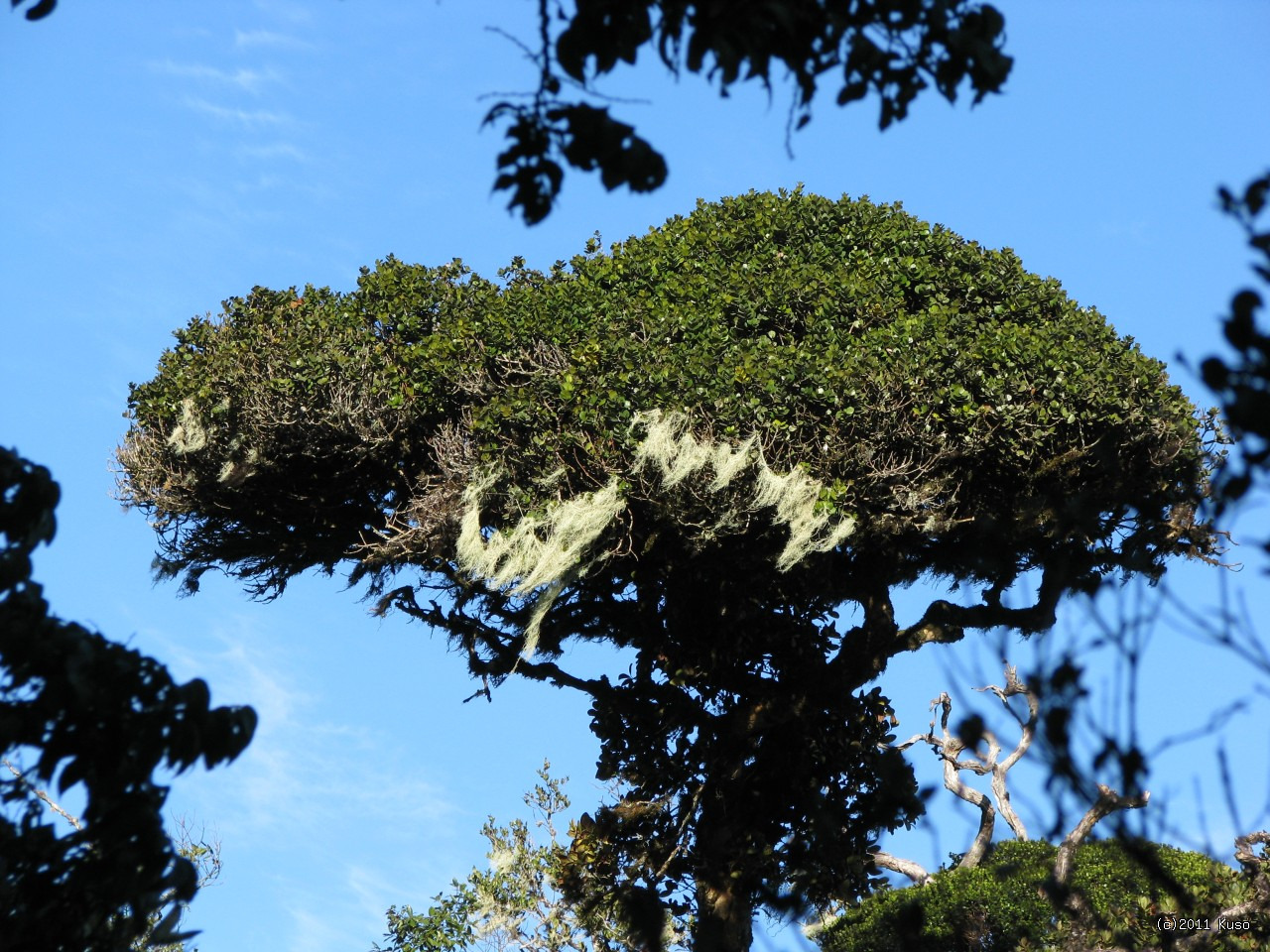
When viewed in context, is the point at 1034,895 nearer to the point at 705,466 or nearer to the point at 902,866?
the point at 902,866

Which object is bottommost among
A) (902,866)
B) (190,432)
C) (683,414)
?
(902,866)

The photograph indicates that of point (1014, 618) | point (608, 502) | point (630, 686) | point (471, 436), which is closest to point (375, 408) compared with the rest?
point (471, 436)

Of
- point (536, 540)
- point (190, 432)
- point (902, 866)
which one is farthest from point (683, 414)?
point (902, 866)

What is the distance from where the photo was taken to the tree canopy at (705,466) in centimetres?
1301

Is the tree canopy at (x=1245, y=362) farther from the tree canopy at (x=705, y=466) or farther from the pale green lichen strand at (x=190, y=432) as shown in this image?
the pale green lichen strand at (x=190, y=432)

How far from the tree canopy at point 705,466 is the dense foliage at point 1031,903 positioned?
2.16m

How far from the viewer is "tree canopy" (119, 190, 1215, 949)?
13008 mm

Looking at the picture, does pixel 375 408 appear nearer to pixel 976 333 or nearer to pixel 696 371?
pixel 696 371

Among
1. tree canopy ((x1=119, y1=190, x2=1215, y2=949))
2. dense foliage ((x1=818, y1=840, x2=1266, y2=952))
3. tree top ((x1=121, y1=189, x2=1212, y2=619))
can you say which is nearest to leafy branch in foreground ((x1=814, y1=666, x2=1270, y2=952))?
dense foliage ((x1=818, y1=840, x2=1266, y2=952))

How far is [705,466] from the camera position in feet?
41.9

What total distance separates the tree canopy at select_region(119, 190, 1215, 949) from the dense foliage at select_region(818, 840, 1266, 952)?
2.16 metres

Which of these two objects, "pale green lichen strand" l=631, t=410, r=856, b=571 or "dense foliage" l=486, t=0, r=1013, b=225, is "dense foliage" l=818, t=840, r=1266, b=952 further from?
"dense foliage" l=486, t=0, r=1013, b=225

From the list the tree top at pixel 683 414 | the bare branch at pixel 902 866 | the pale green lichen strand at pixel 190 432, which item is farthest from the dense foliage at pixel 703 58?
the bare branch at pixel 902 866

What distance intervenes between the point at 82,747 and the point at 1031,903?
44.9 ft
